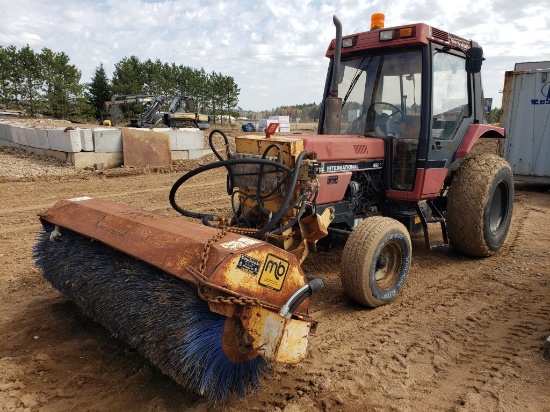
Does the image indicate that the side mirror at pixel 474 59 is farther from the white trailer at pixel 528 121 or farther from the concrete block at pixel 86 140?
the concrete block at pixel 86 140

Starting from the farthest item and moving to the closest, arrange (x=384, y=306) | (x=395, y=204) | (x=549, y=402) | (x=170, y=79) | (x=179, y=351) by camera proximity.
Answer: (x=170, y=79)
(x=395, y=204)
(x=384, y=306)
(x=549, y=402)
(x=179, y=351)

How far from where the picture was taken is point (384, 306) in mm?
3822

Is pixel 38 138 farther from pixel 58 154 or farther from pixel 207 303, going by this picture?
pixel 207 303

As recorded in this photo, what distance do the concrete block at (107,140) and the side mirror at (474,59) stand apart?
9.10 metres

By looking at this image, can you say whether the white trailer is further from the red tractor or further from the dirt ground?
the dirt ground

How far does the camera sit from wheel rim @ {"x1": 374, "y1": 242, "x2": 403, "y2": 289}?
3890 mm

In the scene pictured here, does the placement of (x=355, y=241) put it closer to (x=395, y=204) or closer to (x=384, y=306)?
(x=384, y=306)

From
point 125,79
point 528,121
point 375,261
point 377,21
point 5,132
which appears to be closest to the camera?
point 375,261

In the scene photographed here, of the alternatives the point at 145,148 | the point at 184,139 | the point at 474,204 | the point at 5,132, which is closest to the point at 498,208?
the point at 474,204

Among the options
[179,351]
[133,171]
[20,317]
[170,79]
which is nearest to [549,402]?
[179,351]

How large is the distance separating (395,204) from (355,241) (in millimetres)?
1441

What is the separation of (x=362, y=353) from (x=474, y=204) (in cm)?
240

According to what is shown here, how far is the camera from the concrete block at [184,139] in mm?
12867

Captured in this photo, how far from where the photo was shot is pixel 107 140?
37.6ft
